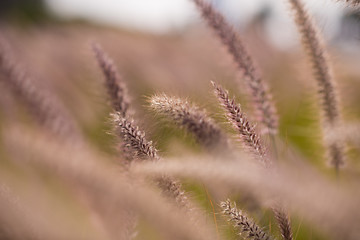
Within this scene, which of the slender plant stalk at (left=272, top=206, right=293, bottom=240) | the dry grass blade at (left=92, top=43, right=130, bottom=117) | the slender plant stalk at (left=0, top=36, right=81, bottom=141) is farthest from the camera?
the slender plant stalk at (left=0, top=36, right=81, bottom=141)

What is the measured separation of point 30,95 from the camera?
4.61 ft

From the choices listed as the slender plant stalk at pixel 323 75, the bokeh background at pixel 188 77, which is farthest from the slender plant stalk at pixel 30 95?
the slender plant stalk at pixel 323 75

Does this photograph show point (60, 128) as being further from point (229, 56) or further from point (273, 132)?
point (273, 132)

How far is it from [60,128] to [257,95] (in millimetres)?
918

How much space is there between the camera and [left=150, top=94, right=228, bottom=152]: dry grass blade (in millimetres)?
752

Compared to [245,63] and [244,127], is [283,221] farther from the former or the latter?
[245,63]

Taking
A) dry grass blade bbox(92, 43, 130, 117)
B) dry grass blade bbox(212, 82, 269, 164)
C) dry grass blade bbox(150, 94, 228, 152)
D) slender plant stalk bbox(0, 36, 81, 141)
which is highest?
slender plant stalk bbox(0, 36, 81, 141)

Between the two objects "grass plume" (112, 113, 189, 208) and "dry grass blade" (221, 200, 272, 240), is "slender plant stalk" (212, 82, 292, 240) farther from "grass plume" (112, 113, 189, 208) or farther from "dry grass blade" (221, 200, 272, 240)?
"grass plume" (112, 113, 189, 208)

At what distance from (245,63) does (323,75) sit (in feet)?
0.92

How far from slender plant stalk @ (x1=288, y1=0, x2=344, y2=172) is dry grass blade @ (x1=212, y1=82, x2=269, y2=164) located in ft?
1.49

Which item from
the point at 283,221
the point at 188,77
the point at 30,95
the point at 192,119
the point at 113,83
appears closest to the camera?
the point at 283,221

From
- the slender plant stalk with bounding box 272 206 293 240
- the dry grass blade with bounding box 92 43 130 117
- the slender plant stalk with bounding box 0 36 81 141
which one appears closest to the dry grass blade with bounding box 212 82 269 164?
the slender plant stalk with bounding box 272 206 293 240

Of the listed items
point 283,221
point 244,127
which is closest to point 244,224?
point 283,221

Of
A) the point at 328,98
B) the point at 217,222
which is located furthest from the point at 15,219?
the point at 328,98
